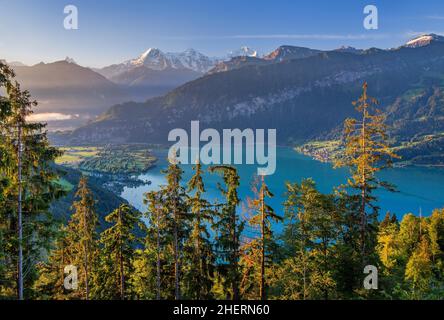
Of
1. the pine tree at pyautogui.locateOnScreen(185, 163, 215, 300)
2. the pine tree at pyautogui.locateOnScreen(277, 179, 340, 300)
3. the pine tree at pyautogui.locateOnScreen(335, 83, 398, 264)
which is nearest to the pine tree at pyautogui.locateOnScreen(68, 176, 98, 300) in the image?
the pine tree at pyautogui.locateOnScreen(185, 163, 215, 300)

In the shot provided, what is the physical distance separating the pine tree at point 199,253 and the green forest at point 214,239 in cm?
9

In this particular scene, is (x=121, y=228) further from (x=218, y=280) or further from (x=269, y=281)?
(x=269, y=281)

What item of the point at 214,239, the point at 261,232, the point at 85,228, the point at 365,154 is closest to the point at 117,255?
the point at 85,228

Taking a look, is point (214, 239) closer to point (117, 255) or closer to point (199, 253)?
point (199, 253)

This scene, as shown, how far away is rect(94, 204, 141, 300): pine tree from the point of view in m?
29.2

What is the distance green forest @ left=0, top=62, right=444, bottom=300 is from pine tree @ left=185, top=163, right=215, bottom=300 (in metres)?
0.09

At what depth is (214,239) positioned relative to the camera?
27234 millimetres

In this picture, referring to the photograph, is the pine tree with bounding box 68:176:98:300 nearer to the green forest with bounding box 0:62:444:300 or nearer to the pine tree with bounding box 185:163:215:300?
the green forest with bounding box 0:62:444:300

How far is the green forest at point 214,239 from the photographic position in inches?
716

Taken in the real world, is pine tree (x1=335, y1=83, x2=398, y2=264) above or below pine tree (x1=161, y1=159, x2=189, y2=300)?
above

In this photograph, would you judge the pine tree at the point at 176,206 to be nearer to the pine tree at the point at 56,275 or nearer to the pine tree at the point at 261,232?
the pine tree at the point at 261,232
